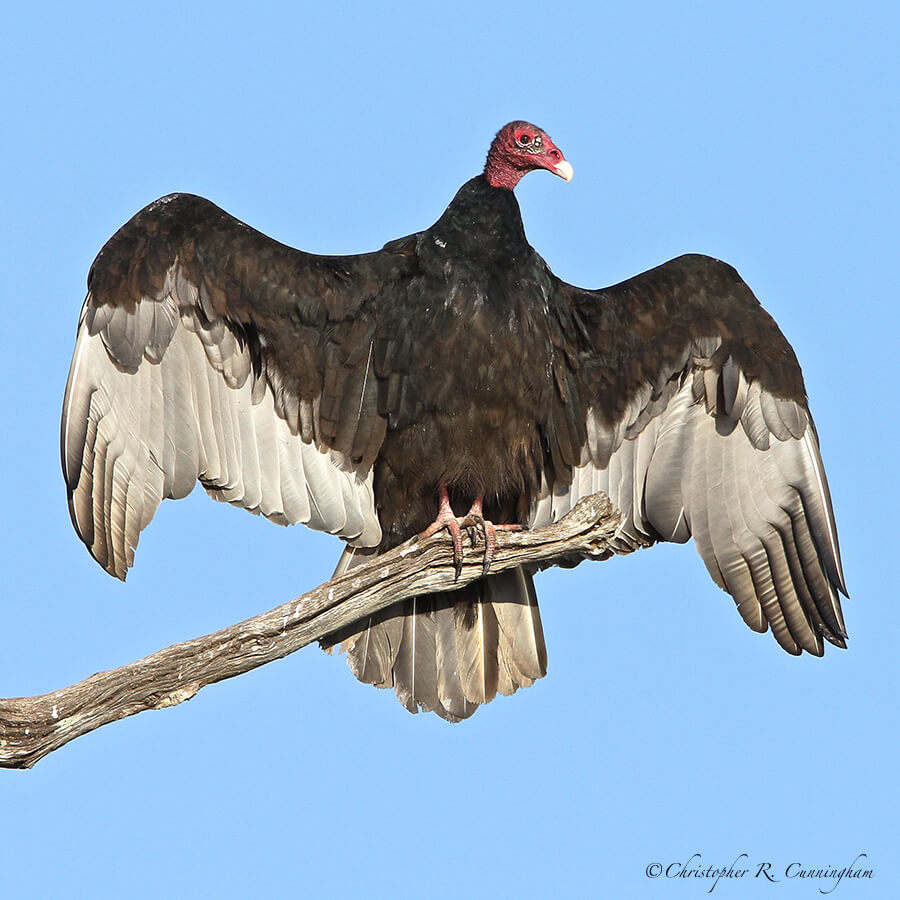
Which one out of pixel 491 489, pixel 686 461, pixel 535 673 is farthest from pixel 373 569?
pixel 686 461

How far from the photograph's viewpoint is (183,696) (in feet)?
17.7

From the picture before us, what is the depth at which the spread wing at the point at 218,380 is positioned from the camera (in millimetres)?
5910

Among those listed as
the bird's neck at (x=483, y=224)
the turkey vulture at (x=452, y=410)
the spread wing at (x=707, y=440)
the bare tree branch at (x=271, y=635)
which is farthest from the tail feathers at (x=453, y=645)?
the bird's neck at (x=483, y=224)

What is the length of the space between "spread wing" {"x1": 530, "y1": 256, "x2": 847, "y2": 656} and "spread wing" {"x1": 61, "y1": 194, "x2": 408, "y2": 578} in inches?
34.7

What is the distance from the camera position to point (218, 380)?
6.24 metres

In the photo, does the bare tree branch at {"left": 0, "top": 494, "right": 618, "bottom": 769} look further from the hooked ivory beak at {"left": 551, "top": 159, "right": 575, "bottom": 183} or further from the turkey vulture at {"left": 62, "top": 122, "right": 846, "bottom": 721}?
the hooked ivory beak at {"left": 551, "top": 159, "right": 575, "bottom": 183}

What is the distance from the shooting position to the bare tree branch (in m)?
5.10

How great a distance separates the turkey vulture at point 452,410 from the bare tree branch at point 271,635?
192 millimetres

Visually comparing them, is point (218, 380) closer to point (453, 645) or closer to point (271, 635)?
point (271, 635)

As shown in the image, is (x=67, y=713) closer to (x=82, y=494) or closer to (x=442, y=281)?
(x=82, y=494)

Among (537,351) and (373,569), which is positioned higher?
(537,351)

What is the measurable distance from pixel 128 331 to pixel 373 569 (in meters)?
1.35

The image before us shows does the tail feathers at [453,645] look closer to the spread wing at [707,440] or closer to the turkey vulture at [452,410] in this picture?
the turkey vulture at [452,410]

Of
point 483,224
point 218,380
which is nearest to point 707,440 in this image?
point 483,224
